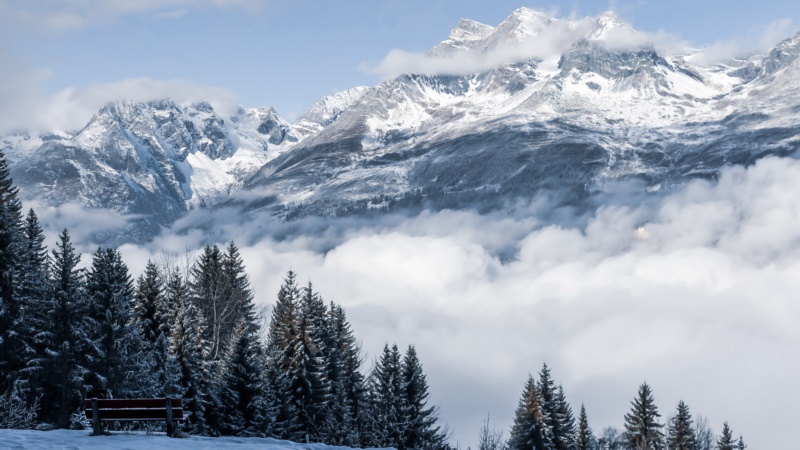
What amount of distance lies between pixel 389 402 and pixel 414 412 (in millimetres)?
2057

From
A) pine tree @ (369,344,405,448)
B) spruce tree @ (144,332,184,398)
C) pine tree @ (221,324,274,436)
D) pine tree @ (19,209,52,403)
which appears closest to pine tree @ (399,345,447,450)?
pine tree @ (369,344,405,448)

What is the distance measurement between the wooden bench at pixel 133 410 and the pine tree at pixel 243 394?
24095 mm

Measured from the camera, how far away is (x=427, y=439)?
6000cm

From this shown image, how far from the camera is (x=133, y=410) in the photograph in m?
24.6

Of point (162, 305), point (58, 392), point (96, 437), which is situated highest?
point (162, 305)

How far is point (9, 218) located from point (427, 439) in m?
33.3

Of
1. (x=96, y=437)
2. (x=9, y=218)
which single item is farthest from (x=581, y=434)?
(x=96, y=437)

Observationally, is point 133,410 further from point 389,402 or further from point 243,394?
point 389,402

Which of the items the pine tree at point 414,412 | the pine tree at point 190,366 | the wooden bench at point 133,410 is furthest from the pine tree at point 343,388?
the wooden bench at point 133,410

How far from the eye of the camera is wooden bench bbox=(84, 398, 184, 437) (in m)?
24.5

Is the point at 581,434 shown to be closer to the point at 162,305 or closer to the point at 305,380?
the point at 305,380

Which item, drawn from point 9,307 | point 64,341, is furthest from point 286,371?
point 9,307

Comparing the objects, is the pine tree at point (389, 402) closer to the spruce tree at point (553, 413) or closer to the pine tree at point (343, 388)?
the pine tree at point (343, 388)

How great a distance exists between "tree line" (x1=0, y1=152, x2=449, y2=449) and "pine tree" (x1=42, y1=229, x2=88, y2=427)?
2.6 inches
